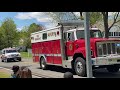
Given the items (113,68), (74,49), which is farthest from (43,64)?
(113,68)

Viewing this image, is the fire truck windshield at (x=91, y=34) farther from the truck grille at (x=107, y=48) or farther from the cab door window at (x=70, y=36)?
the truck grille at (x=107, y=48)

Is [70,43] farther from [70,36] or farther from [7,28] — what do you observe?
[7,28]

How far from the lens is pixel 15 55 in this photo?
26.5 m

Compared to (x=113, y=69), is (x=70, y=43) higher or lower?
higher

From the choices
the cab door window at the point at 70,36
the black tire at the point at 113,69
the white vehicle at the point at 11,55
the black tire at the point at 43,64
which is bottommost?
the black tire at the point at 113,69

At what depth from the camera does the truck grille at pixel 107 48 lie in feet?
42.2

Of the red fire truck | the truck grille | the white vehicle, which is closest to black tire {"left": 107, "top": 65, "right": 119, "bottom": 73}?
the red fire truck

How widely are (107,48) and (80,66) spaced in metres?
1.44

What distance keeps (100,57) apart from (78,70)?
122cm

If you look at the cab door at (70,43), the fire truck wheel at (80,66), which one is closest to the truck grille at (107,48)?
the fire truck wheel at (80,66)

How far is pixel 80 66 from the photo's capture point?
1313 cm
